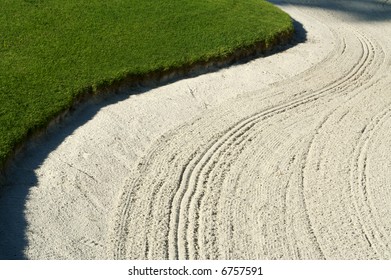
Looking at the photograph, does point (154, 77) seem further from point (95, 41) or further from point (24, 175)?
point (24, 175)

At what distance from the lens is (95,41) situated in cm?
1207

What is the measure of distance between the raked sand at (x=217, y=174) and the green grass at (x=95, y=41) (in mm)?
395

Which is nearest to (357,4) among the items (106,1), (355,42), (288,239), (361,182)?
(355,42)

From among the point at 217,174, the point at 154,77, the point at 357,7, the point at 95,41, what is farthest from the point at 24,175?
the point at 357,7

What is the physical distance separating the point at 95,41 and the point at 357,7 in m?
6.82

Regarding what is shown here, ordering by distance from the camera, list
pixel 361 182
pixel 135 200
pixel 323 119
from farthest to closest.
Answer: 1. pixel 323 119
2. pixel 361 182
3. pixel 135 200

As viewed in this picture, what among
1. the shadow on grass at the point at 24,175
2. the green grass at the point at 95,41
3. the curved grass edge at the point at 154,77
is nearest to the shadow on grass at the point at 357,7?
the green grass at the point at 95,41

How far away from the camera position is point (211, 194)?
8.79m

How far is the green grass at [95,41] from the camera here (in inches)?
396

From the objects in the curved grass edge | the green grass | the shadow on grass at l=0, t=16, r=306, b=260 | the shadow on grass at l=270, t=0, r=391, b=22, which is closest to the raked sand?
the shadow on grass at l=0, t=16, r=306, b=260

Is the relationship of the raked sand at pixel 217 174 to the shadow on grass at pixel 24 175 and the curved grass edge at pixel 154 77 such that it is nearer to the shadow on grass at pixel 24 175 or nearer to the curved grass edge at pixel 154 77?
the shadow on grass at pixel 24 175

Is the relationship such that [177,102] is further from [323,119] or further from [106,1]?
[106,1]

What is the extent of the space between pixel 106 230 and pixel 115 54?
439cm

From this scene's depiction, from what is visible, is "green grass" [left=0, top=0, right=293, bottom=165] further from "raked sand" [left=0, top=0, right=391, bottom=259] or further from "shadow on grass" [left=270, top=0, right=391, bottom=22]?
"shadow on grass" [left=270, top=0, right=391, bottom=22]
